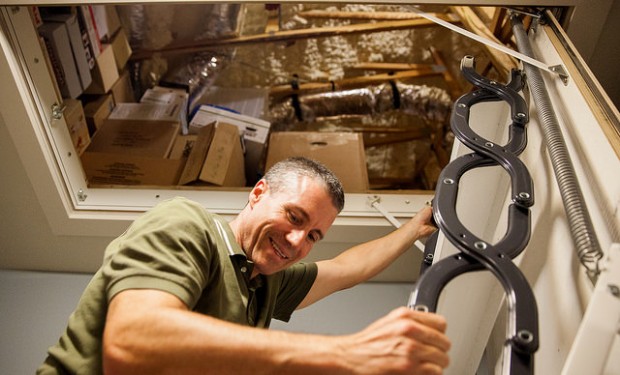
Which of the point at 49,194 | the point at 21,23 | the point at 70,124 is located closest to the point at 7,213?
the point at 49,194

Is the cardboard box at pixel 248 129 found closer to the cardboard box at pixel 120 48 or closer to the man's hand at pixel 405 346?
the cardboard box at pixel 120 48

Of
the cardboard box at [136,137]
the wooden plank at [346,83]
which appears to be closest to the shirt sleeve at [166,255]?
the cardboard box at [136,137]

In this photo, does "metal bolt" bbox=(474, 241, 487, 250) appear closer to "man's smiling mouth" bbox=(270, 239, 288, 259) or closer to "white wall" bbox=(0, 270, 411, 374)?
"man's smiling mouth" bbox=(270, 239, 288, 259)

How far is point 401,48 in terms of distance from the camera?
9.59ft

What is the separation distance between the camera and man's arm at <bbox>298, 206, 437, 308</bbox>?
1376mm

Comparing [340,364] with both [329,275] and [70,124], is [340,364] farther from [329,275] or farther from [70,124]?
[70,124]

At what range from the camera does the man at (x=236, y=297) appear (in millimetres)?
642

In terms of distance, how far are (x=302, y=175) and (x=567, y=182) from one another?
56 centimetres

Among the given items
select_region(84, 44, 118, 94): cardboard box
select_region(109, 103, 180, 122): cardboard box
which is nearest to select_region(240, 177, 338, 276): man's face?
select_region(109, 103, 180, 122): cardboard box

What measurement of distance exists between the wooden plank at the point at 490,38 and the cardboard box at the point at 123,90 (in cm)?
175

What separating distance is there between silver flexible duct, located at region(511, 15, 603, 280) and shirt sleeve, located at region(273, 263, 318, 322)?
750 mm

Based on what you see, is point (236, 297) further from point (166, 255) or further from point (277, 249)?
point (166, 255)

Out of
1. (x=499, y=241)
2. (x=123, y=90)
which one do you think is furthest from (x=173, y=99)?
(x=499, y=241)

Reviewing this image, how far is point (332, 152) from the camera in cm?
200
